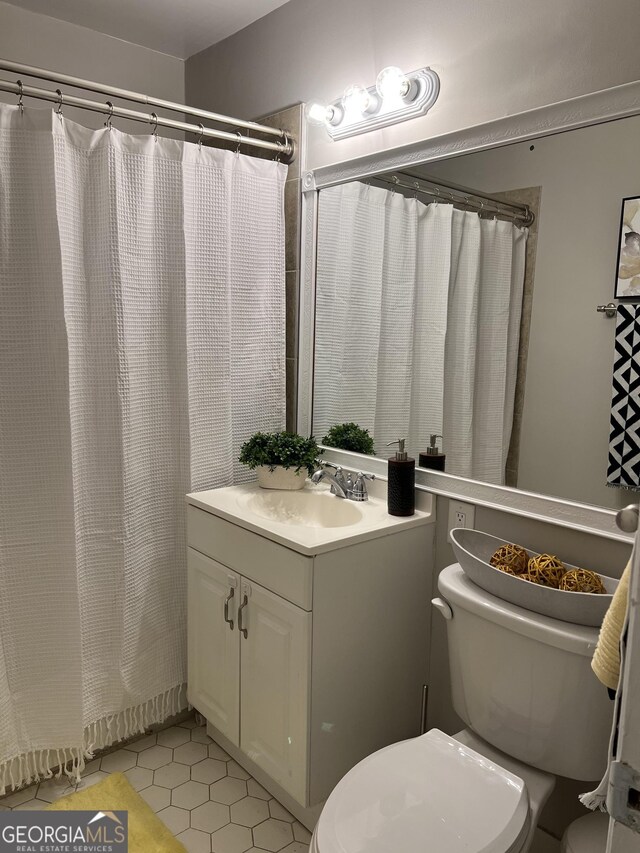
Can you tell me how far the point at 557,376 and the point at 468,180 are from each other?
1.96 ft

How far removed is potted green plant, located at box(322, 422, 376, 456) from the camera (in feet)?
7.00

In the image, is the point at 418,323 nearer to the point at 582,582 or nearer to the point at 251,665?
the point at 582,582

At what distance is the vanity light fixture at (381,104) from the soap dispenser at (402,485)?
98 centimetres

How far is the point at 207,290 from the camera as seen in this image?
6.96ft

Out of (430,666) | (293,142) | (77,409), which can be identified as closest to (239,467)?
(77,409)

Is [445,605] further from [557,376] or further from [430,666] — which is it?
[557,376]

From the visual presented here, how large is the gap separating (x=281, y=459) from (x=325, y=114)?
110cm

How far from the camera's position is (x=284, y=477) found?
7.00 ft

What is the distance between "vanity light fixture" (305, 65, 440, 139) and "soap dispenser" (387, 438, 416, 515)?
3.20ft

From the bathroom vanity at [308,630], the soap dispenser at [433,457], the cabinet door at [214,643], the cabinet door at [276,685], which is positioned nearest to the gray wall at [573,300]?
the soap dispenser at [433,457]

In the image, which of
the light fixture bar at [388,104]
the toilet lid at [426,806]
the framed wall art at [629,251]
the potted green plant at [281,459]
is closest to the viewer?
the toilet lid at [426,806]

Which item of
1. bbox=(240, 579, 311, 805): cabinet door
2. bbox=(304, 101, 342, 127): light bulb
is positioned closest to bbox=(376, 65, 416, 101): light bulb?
bbox=(304, 101, 342, 127): light bulb

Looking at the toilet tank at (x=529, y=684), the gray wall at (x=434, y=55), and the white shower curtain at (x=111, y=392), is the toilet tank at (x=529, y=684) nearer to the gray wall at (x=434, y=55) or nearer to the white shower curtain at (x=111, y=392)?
the white shower curtain at (x=111, y=392)

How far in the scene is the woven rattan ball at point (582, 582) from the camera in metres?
1.39
